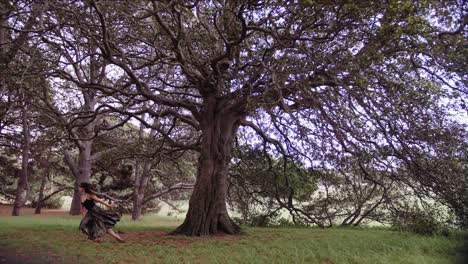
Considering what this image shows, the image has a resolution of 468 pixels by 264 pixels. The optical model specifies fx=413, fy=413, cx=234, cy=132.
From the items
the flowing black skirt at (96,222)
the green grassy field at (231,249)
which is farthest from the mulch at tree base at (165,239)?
the flowing black skirt at (96,222)

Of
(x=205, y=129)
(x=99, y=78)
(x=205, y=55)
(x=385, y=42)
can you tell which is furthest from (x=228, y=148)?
(x=99, y=78)

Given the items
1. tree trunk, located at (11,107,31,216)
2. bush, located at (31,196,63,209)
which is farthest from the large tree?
bush, located at (31,196,63,209)

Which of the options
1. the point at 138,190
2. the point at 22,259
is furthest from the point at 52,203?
the point at 22,259

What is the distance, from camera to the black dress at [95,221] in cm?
996

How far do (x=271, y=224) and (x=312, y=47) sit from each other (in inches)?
347

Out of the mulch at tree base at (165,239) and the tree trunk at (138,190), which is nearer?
the mulch at tree base at (165,239)

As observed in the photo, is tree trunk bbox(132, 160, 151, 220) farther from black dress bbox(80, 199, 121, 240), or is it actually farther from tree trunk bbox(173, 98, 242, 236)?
black dress bbox(80, 199, 121, 240)

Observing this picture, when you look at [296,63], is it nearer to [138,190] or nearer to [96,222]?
[96,222]

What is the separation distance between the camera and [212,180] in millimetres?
12359

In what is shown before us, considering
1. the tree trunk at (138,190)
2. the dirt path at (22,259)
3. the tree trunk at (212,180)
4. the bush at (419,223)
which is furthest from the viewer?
the tree trunk at (138,190)

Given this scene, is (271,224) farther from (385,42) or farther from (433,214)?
(385,42)

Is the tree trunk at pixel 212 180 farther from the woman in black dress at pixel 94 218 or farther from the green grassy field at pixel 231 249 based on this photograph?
the woman in black dress at pixel 94 218

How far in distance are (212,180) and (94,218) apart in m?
3.62

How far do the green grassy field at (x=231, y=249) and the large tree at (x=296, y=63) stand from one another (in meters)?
1.85
